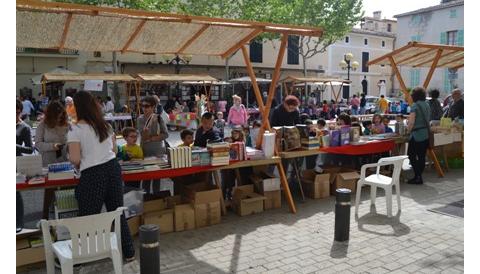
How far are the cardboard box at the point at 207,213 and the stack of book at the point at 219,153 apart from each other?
56 cm

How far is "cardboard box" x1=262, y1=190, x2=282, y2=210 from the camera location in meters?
6.52

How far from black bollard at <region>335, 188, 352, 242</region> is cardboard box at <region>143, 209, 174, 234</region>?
2153mm

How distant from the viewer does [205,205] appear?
18.8 ft

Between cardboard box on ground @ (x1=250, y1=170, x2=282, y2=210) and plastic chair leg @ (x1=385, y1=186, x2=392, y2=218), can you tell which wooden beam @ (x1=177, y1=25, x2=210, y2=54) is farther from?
plastic chair leg @ (x1=385, y1=186, x2=392, y2=218)

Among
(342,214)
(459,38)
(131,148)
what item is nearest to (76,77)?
(131,148)

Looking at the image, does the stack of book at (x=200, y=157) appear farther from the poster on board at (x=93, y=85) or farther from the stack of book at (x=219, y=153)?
the poster on board at (x=93, y=85)

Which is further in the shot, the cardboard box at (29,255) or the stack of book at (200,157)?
the stack of book at (200,157)

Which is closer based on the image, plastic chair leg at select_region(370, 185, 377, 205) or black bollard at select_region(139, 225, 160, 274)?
black bollard at select_region(139, 225, 160, 274)

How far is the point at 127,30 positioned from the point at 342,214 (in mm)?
3584

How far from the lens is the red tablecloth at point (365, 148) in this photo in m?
7.24

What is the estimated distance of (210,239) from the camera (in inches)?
209

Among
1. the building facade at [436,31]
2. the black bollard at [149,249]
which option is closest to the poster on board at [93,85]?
the black bollard at [149,249]

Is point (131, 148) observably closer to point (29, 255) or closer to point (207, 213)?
point (207, 213)

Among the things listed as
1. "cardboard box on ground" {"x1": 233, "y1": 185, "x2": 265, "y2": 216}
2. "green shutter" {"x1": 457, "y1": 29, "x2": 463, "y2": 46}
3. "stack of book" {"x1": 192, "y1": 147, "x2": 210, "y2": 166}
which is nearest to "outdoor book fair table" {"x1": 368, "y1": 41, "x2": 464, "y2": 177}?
"cardboard box on ground" {"x1": 233, "y1": 185, "x2": 265, "y2": 216}
